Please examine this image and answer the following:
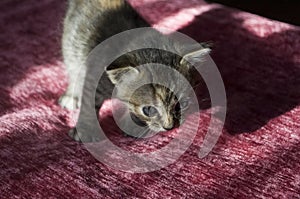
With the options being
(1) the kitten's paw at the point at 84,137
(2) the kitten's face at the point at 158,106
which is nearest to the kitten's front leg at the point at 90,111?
(1) the kitten's paw at the point at 84,137

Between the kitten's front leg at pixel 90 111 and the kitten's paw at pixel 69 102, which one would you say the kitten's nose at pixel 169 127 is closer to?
the kitten's front leg at pixel 90 111

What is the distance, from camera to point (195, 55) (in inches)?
49.1

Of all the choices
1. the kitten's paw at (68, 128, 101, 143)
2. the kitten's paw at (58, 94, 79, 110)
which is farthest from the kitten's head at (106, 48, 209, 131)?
the kitten's paw at (58, 94, 79, 110)

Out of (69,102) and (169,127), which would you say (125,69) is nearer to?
(169,127)

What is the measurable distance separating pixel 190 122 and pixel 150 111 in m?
0.19

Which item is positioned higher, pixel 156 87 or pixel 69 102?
pixel 156 87

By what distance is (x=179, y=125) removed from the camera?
4.16 feet

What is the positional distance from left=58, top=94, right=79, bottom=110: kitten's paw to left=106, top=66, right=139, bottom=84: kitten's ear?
29 centimetres

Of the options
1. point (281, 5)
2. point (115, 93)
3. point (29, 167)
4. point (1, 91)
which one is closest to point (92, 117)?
point (115, 93)

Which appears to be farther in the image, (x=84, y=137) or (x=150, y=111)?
(x=84, y=137)

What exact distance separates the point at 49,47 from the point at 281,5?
0.88 m

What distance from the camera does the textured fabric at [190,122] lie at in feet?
3.78

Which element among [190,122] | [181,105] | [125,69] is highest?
[125,69]

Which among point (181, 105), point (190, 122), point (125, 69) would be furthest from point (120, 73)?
point (190, 122)
